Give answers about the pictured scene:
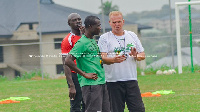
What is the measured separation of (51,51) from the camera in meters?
21.6

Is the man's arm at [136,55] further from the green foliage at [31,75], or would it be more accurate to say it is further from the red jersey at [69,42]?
the green foliage at [31,75]

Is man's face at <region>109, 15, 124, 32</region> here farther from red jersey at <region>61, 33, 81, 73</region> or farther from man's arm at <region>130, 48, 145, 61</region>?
red jersey at <region>61, 33, 81, 73</region>

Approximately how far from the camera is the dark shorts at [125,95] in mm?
6414

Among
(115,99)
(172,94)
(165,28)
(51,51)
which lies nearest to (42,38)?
(51,51)

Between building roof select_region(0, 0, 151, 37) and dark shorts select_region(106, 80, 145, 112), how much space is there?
15499mm

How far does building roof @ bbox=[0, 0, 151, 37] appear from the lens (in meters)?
22.4

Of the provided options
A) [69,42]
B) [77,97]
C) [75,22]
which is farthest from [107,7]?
[77,97]

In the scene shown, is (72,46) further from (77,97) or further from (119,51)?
(119,51)

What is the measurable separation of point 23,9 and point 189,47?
28.8 ft

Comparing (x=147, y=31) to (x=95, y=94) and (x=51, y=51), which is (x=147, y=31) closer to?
(x=51, y=51)

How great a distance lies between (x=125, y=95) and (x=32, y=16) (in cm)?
1701

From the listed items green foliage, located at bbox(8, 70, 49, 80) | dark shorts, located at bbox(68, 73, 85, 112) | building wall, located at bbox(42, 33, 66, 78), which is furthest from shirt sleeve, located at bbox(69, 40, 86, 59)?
green foliage, located at bbox(8, 70, 49, 80)

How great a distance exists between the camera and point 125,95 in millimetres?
6516

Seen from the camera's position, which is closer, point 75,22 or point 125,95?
point 125,95
